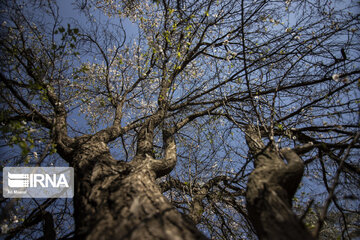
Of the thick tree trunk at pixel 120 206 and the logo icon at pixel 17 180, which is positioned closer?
the thick tree trunk at pixel 120 206

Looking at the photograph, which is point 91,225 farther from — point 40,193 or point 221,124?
point 221,124

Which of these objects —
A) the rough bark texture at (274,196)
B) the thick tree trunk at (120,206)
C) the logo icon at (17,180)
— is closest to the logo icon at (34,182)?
the logo icon at (17,180)

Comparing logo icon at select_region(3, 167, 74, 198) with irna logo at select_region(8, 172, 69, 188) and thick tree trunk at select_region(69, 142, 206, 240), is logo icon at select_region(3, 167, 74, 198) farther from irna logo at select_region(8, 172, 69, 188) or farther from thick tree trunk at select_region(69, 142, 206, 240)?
thick tree trunk at select_region(69, 142, 206, 240)

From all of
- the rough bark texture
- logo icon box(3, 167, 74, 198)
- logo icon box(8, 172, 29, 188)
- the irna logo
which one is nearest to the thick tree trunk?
the rough bark texture

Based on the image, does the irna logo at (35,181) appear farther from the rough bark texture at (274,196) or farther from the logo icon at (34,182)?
the rough bark texture at (274,196)

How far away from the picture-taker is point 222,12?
391 centimetres

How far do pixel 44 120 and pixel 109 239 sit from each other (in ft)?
8.15

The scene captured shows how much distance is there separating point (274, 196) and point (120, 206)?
3.80ft

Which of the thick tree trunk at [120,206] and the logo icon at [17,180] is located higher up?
the logo icon at [17,180]

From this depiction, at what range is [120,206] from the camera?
51.5 inches

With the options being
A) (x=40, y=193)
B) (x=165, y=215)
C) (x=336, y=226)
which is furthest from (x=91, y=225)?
(x=336, y=226)

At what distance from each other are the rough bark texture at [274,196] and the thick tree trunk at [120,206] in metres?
0.46

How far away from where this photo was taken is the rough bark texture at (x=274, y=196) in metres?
1.03

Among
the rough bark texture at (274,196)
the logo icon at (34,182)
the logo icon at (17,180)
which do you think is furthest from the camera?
the logo icon at (17,180)
